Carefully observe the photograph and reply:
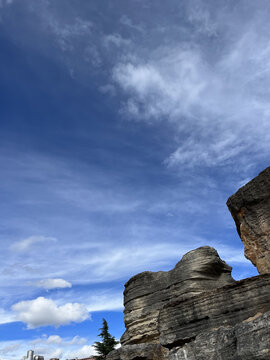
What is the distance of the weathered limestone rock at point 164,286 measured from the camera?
571 inches

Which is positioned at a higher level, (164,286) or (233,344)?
(164,286)

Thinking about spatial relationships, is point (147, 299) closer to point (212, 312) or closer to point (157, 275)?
point (157, 275)

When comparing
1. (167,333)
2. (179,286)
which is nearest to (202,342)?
(167,333)

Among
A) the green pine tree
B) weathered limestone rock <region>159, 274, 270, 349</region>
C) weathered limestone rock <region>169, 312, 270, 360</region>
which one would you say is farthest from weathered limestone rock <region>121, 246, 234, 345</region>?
the green pine tree

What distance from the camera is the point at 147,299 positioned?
16156 millimetres

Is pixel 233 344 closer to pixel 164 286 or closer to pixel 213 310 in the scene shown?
pixel 213 310

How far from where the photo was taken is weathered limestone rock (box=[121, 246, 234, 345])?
14516mm

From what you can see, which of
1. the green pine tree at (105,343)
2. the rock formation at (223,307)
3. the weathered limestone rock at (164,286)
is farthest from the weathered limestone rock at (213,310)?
the green pine tree at (105,343)

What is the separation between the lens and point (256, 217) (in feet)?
32.6

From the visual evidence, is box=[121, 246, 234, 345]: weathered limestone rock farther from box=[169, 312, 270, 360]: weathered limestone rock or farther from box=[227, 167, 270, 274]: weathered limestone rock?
box=[169, 312, 270, 360]: weathered limestone rock

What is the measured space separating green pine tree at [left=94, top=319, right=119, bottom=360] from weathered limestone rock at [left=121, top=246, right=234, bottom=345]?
888 inches

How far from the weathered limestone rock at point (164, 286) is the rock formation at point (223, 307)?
45mm

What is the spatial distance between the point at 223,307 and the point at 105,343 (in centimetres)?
3278

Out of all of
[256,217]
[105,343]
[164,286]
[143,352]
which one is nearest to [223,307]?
[256,217]
